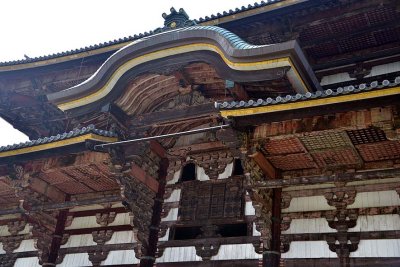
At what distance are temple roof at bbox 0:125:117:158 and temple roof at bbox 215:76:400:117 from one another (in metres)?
3.31

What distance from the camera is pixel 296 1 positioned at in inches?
433

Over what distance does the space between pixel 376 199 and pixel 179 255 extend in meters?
4.84

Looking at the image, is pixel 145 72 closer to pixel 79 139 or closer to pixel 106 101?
pixel 106 101

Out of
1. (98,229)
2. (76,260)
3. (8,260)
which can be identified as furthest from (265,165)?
(8,260)

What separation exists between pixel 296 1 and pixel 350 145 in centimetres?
396

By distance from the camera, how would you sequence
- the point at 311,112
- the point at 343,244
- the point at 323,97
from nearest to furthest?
the point at 323,97, the point at 311,112, the point at 343,244

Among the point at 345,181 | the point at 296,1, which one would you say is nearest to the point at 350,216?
the point at 345,181

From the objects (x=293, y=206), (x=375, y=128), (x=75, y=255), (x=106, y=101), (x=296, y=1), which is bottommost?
(x=75, y=255)

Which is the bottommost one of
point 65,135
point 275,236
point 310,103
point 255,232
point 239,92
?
point 275,236

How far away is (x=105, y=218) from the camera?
1288 centimetres

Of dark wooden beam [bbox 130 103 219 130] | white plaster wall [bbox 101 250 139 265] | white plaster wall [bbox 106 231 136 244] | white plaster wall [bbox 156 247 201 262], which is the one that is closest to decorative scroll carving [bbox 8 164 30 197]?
white plaster wall [bbox 106 231 136 244]

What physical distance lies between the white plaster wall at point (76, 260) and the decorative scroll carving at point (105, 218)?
3.19 feet

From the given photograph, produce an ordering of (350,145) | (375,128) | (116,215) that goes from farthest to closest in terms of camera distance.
A: (116,215) → (350,145) → (375,128)

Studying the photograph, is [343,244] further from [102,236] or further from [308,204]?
[102,236]
